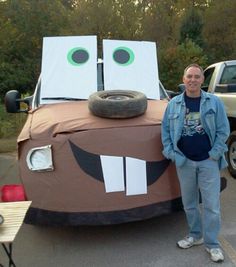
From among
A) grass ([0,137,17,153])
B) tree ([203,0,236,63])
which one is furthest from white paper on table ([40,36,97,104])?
tree ([203,0,236,63])

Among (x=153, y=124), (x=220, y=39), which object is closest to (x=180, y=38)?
(x=220, y=39)

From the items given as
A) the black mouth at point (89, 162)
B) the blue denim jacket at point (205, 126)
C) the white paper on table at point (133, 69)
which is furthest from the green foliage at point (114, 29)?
the black mouth at point (89, 162)

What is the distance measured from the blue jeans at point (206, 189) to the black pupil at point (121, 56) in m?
2.29

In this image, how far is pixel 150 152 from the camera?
438 centimetres

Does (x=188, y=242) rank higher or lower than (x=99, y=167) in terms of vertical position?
lower

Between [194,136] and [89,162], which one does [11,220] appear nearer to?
[89,162]

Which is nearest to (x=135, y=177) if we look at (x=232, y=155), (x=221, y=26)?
(x=232, y=155)

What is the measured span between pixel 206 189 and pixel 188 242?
666 mm

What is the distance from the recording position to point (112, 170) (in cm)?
428

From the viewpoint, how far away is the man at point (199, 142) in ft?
13.4

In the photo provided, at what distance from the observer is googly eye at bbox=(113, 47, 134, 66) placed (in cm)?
608

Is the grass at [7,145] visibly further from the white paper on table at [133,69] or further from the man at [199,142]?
the man at [199,142]

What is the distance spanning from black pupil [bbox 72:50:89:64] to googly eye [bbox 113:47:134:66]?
390 millimetres

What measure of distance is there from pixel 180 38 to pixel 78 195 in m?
20.5
